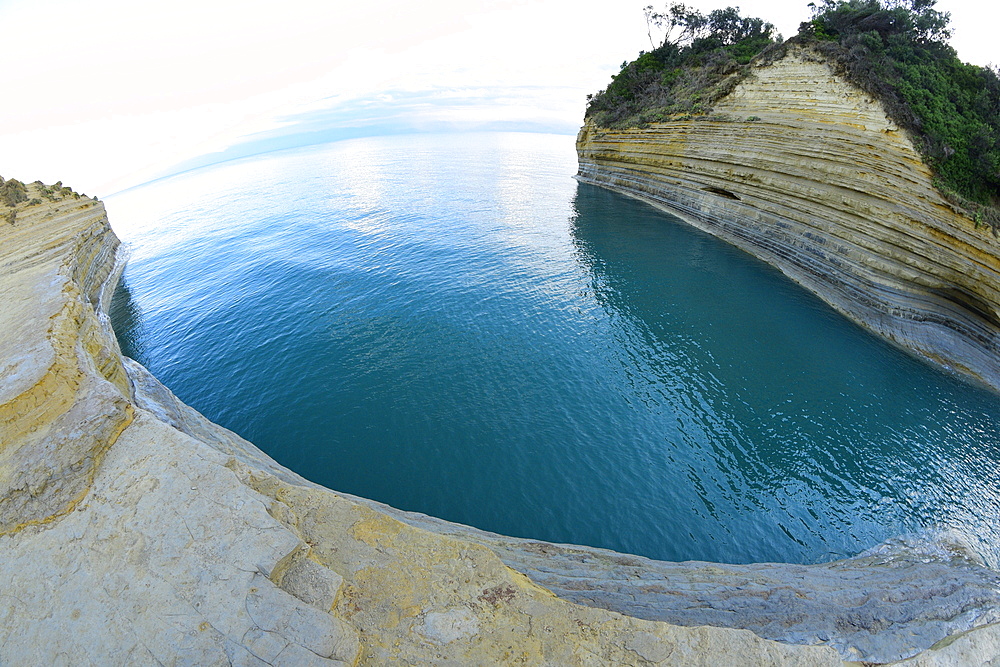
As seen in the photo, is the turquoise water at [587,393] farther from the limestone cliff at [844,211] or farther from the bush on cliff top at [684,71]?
the bush on cliff top at [684,71]

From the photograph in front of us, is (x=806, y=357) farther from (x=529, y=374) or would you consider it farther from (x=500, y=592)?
(x=500, y=592)

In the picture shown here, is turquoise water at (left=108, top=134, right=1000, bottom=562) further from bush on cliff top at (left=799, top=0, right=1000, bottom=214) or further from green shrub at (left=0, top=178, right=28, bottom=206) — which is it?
green shrub at (left=0, top=178, right=28, bottom=206)

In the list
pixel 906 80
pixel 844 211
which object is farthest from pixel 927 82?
pixel 844 211

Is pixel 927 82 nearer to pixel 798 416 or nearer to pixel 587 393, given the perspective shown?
pixel 798 416

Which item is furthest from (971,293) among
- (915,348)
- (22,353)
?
(22,353)

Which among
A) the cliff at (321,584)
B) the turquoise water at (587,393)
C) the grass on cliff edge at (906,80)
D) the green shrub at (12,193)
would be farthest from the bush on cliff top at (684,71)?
the green shrub at (12,193)
